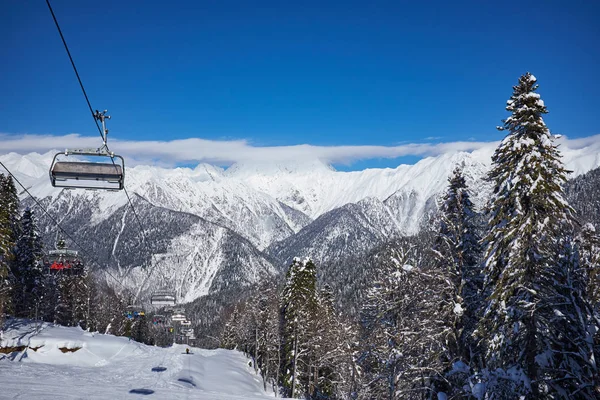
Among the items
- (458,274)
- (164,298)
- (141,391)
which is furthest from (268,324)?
(458,274)

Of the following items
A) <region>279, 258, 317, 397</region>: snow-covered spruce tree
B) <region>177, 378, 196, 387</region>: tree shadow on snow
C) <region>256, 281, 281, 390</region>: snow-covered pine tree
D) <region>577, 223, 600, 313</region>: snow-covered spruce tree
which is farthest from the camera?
<region>256, 281, 281, 390</region>: snow-covered pine tree

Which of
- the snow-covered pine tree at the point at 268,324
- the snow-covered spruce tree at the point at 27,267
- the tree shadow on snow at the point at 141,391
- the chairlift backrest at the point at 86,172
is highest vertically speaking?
the chairlift backrest at the point at 86,172

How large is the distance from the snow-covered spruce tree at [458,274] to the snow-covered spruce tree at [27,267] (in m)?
42.9

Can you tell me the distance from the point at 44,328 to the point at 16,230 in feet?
40.7

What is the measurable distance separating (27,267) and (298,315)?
1184 inches

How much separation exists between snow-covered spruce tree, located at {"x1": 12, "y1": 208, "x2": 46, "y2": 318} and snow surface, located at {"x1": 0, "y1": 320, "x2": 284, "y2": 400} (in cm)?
867

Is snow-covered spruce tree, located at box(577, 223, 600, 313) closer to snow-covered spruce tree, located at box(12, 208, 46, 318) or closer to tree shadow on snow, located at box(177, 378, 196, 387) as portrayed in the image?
tree shadow on snow, located at box(177, 378, 196, 387)

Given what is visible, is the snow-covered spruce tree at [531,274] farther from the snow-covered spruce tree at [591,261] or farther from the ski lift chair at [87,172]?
the ski lift chair at [87,172]

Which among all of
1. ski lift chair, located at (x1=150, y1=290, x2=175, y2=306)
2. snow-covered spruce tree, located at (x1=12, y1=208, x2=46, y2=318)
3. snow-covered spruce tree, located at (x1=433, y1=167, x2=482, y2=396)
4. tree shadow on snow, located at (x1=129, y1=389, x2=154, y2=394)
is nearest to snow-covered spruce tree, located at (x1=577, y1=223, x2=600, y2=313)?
snow-covered spruce tree, located at (x1=433, y1=167, x2=482, y2=396)

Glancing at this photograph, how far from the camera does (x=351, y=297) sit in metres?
149

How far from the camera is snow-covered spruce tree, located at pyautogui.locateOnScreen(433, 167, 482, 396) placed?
789 inches

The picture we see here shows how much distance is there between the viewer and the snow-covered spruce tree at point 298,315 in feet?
126

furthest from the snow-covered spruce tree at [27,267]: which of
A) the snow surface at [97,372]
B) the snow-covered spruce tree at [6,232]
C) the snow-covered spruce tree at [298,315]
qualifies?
the snow-covered spruce tree at [298,315]

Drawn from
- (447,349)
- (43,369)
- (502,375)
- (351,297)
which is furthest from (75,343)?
(351,297)
